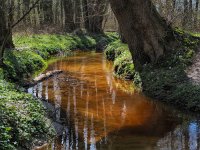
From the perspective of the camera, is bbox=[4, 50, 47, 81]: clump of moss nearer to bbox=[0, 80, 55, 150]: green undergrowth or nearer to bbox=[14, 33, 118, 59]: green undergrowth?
bbox=[14, 33, 118, 59]: green undergrowth

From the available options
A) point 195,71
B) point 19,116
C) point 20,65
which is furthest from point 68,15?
point 19,116

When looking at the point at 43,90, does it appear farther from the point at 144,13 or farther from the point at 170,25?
the point at 170,25

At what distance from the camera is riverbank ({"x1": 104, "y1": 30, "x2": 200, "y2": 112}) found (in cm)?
1279

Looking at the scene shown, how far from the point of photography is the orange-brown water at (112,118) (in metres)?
9.35

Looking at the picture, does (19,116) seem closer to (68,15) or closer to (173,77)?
(173,77)

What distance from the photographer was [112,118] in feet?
38.7

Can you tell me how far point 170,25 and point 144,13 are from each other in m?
1.71

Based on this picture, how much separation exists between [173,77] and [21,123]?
7.25 metres

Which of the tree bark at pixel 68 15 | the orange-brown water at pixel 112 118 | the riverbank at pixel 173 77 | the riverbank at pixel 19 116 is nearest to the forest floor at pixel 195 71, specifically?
the riverbank at pixel 173 77

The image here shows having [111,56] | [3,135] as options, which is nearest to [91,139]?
[3,135]

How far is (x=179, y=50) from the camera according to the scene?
16.5 metres

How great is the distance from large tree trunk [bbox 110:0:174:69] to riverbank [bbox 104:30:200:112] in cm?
51

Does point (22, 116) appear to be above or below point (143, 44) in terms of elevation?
below

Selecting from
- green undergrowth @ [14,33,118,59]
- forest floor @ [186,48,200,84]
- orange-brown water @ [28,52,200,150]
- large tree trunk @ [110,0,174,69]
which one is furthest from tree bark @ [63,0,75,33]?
forest floor @ [186,48,200,84]
